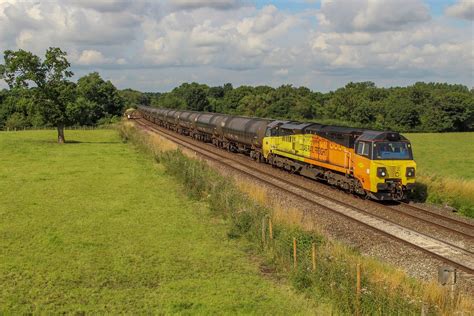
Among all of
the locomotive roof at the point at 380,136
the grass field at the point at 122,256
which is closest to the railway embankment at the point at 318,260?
the grass field at the point at 122,256

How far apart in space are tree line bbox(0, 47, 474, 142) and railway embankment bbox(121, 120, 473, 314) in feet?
109

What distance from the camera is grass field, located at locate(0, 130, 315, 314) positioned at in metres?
12.5

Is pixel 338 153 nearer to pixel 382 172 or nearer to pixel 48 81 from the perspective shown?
pixel 382 172

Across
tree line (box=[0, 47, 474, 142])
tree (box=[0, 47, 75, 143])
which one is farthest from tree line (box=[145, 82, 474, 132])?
tree (box=[0, 47, 75, 143])

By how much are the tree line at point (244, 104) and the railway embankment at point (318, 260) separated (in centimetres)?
3326

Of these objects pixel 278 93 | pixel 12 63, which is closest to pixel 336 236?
pixel 12 63

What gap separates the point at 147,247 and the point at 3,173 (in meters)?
21.6

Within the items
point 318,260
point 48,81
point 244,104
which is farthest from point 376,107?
point 318,260

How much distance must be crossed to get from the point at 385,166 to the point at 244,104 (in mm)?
121017

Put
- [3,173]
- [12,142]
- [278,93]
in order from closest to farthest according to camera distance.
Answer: [3,173]
[12,142]
[278,93]

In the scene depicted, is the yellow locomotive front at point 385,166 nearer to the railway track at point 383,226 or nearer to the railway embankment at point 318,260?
the railway track at point 383,226

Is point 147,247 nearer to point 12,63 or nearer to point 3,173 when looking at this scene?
point 3,173

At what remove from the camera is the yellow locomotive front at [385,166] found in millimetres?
23031

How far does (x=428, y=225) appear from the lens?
20.1 meters
